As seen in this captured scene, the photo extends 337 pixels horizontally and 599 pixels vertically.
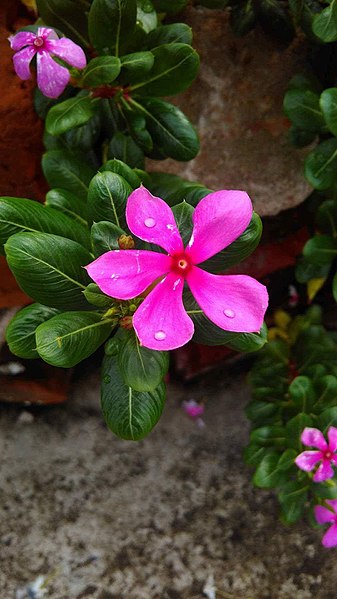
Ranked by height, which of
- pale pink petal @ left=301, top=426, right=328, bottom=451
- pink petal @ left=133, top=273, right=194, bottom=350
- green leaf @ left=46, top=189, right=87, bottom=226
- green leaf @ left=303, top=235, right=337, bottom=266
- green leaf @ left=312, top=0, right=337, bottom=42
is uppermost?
green leaf @ left=312, top=0, right=337, bottom=42

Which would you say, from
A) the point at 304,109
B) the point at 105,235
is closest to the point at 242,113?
the point at 304,109

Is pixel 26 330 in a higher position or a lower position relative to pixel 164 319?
lower

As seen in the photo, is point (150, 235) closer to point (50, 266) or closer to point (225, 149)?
point (50, 266)

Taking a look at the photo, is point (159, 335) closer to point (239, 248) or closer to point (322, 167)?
point (239, 248)

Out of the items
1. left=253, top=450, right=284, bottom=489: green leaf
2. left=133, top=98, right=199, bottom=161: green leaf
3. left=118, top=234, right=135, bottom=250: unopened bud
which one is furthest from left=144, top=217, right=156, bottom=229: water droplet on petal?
left=253, top=450, right=284, bottom=489: green leaf

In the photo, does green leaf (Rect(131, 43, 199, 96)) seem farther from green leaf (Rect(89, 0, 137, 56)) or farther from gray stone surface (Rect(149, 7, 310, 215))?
gray stone surface (Rect(149, 7, 310, 215))

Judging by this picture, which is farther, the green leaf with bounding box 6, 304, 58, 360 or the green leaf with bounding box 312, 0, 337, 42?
the green leaf with bounding box 312, 0, 337, 42

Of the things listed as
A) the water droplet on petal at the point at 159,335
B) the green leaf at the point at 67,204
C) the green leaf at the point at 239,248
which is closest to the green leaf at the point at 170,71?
the green leaf at the point at 67,204

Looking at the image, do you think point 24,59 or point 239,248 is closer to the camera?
point 239,248
